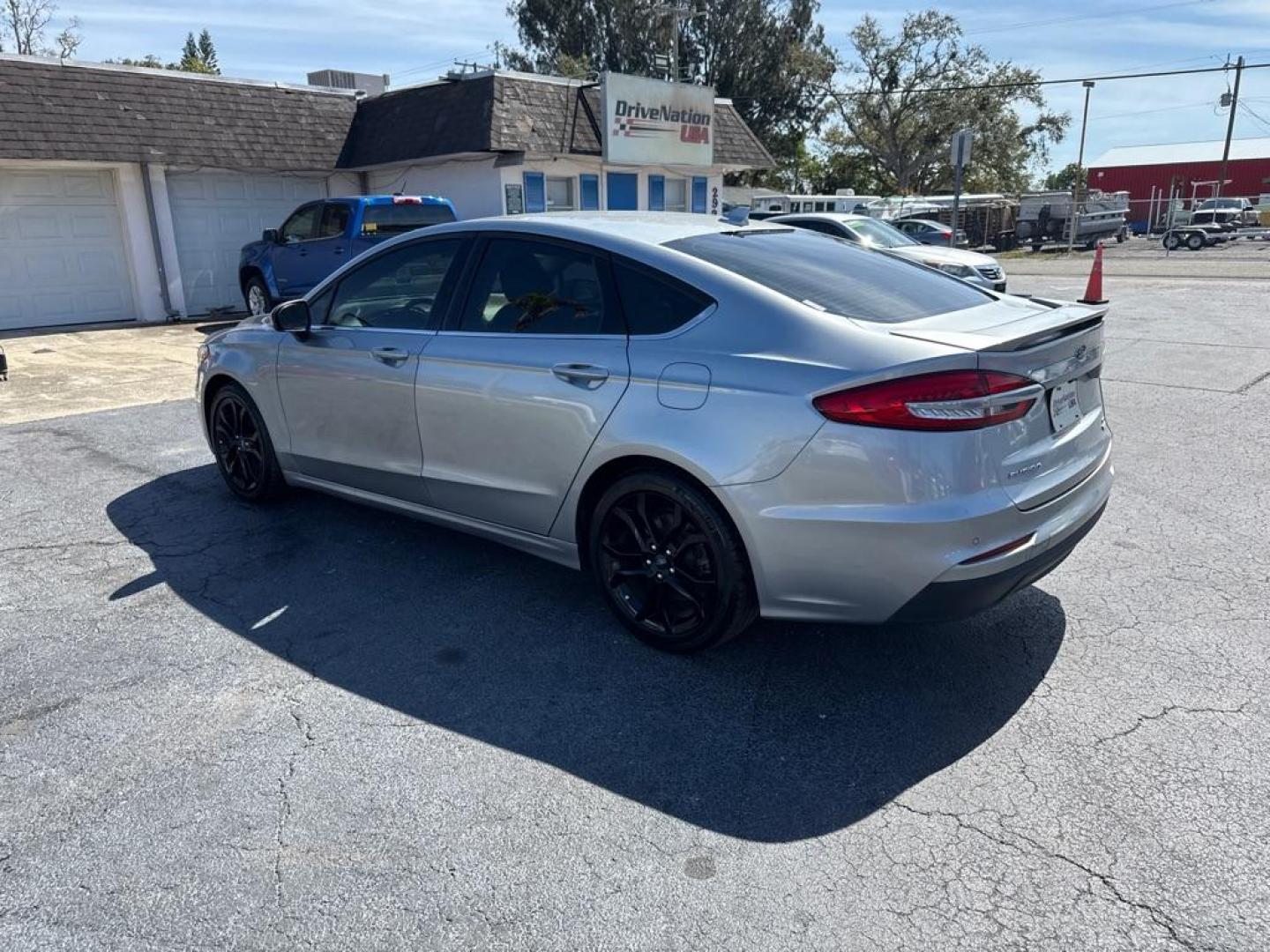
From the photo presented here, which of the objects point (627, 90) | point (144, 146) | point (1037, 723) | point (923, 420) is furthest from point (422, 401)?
point (627, 90)

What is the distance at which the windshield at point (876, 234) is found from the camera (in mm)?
14461

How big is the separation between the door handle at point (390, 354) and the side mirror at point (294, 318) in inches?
23.1

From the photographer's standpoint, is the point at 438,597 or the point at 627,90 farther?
the point at 627,90

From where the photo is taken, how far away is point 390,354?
439 centimetres

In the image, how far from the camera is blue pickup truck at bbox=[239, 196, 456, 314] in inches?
534

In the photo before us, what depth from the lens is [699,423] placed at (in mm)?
3289

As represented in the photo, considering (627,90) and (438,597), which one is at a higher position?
(627,90)

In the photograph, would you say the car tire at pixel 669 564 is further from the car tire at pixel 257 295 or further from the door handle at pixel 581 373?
the car tire at pixel 257 295

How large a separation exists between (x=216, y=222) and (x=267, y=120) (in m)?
2.09

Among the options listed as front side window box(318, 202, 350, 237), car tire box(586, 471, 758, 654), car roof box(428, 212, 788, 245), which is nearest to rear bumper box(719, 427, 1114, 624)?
car tire box(586, 471, 758, 654)

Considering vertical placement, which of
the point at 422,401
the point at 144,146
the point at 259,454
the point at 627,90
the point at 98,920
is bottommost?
the point at 98,920

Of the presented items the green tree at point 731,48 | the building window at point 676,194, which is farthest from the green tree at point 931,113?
the building window at point 676,194

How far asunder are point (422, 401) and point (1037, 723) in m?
2.84

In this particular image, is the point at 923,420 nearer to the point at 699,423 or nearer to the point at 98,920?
the point at 699,423
